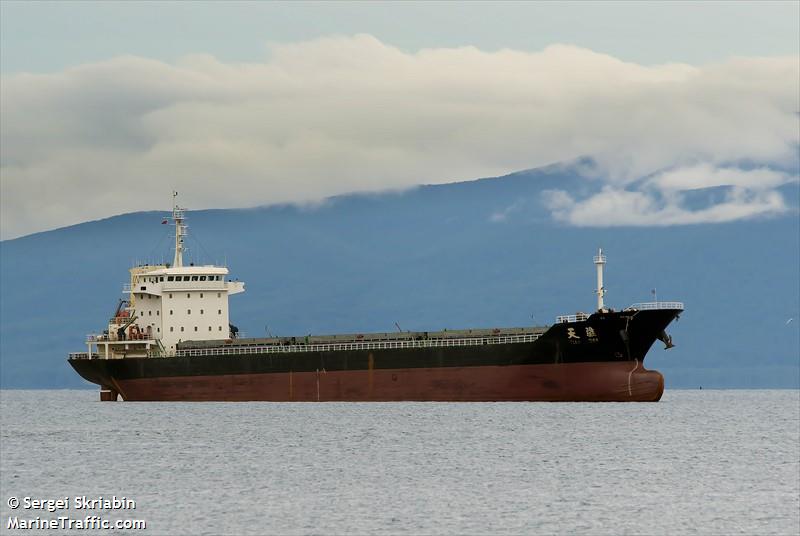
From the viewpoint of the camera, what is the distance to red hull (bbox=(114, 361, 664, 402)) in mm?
59062

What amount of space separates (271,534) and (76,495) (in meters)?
8.02

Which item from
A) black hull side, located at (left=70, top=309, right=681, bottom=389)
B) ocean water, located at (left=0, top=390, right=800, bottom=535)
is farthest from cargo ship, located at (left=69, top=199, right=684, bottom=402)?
ocean water, located at (left=0, top=390, right=800, bottom=535)

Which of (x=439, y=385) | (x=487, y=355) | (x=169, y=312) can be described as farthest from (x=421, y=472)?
(x=169, y=312)

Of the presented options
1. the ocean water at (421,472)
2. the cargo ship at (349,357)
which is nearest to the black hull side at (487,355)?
the cargo ship at (349,357)

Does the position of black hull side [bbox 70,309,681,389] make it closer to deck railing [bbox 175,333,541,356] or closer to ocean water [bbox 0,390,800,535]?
deck railing [bbox 175,333,541,356]

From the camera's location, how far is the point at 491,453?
4300 cm

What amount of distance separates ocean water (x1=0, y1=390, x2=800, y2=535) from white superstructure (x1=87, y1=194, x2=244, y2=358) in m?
13.2

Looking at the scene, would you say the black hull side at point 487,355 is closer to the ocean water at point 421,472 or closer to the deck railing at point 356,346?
the deck railing at point 356,346

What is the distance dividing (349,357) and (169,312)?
1405 cm

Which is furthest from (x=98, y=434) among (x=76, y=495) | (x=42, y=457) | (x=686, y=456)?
(x=686, y=456)

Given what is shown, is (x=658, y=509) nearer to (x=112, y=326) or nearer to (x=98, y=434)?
(x=98, y=434)

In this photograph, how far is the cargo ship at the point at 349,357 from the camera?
5878 cm

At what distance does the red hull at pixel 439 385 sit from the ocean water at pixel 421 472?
3.93 ft

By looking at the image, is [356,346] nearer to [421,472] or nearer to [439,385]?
[439,385]
